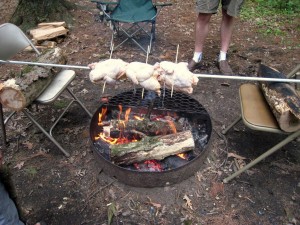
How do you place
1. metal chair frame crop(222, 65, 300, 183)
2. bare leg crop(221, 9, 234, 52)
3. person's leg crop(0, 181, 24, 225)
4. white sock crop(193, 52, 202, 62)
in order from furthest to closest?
1. white sock crop(193, 52, 202, 62)
2. bare leg crop(221, 9, 234, 52)
3. metal chair frame crop(222, 65, 300, 183)
4. person's leg crop(0, 181, 24, 225)

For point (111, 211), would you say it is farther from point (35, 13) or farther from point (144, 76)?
point (35, 13)

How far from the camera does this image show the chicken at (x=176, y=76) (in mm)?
2750

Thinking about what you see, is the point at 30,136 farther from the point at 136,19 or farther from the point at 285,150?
the point at 285,150

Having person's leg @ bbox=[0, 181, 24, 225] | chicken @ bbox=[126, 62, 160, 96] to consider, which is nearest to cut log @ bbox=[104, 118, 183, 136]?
chicken @ bbox=[126, 62, 160, 96]

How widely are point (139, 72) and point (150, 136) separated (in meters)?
1.08

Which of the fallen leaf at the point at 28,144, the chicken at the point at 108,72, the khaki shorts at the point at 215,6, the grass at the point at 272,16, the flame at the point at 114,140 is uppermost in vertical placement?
the chicken at the point at 108,72

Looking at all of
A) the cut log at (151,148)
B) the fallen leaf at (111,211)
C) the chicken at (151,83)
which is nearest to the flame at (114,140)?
the cut log at (151,148)

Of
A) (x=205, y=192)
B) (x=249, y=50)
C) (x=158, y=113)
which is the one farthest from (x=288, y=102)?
(x=249, y=50)

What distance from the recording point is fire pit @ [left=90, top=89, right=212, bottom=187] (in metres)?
3.28

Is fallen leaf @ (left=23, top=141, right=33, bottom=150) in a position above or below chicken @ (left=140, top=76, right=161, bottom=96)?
below

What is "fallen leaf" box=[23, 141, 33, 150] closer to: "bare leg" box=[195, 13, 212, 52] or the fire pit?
the fire pit

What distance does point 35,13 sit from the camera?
261 inches

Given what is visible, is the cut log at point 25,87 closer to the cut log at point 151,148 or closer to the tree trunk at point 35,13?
the cut log at point 151,148

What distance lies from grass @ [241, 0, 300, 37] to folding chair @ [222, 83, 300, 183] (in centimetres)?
366
